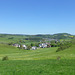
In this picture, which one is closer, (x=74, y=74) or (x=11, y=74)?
(x=74, y=74)

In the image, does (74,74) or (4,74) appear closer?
(74,74)

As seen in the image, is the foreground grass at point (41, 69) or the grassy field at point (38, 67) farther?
the grassy field at point (38, 67)

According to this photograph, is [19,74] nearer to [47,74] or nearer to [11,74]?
[11,74]

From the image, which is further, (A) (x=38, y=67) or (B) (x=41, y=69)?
(A) (x=38, y=67)

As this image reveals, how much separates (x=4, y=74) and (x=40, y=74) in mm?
3746

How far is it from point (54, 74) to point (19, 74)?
11.7 ft

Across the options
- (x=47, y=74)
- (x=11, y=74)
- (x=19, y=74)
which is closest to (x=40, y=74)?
(x=47, y=74)

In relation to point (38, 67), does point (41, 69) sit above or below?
above

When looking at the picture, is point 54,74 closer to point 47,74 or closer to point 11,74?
point 47,74

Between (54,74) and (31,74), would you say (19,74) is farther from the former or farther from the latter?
(54,74)

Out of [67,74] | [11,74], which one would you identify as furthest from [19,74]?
[67,74]

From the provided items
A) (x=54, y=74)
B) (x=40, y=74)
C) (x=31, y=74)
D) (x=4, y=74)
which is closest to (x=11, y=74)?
(x=4, y=74)

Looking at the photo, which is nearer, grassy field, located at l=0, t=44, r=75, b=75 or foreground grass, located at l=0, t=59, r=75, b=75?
foreground grass, located at l=0, t=59, r=75, b=75

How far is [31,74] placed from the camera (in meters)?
12.8
